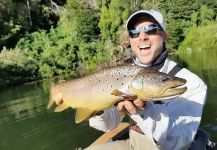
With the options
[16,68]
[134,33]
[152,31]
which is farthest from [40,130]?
[16,68]

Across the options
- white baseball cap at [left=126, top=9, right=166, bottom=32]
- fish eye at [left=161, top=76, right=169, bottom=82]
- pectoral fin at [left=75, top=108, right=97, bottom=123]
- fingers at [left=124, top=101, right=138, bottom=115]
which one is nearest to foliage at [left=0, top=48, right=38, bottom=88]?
white baseball cap at [left=126, top=9, right=166, bottom=32]

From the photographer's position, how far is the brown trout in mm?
3586

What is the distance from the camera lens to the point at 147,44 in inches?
179

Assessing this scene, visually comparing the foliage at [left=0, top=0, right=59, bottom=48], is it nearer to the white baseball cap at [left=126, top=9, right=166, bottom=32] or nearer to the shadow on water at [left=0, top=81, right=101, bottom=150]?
the shadow on water at [left=0, top=81, right=101, bottom=150]

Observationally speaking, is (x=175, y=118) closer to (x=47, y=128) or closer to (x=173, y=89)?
(x=173, y=89)

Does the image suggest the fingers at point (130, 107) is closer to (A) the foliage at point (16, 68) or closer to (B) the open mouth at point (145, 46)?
(B) the open mouth at point (145, 46)

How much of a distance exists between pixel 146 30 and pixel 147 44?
0.14m

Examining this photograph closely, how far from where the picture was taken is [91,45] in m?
47.4

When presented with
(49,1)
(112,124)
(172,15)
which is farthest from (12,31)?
(112,124)

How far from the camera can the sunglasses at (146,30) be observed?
4488 mm

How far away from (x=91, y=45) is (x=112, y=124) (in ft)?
139

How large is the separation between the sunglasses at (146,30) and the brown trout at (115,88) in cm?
72

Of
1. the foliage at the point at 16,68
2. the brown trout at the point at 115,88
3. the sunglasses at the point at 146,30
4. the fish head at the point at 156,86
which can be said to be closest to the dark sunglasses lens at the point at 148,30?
the sunglasses at the point at 146,30

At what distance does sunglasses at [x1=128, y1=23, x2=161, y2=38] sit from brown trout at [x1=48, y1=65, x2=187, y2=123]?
2.37ft
